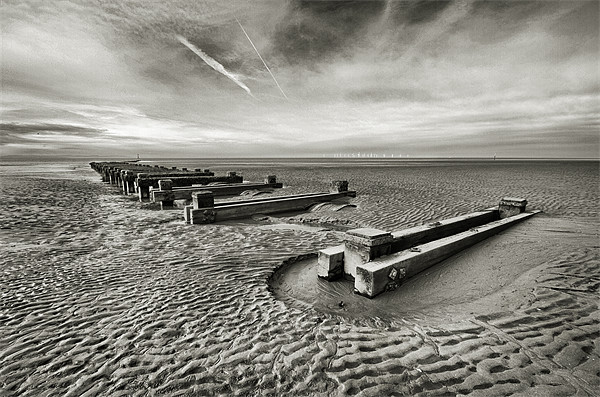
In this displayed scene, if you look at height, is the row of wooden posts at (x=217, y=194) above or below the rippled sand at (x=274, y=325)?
above

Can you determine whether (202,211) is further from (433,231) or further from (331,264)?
(433,231)

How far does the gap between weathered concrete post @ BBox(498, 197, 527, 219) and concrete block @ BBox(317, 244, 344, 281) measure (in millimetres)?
8115

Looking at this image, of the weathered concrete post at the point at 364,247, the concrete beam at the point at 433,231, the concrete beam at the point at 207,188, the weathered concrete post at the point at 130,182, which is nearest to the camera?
the weathered concrete post at the point at 364,247

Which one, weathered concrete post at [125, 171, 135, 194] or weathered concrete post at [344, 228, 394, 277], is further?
weathered concrete post at [125, 171, 135, 194]

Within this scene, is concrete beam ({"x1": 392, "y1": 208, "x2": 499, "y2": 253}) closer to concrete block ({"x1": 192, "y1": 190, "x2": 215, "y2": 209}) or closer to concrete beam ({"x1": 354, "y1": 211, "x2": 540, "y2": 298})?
concrete beam ({"x1": 354, "y1": 211, "x2": 540, "y2": 298})

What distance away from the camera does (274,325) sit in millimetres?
3713

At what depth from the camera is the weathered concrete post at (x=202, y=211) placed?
30.5ft

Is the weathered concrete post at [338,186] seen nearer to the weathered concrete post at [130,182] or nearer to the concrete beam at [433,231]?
the concrete beam at [433,231]

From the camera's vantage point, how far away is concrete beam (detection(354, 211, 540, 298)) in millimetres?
4449

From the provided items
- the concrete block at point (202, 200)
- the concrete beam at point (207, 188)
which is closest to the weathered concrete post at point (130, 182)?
the concrete beam at point (207, 188)

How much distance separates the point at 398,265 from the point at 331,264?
4.01 ft

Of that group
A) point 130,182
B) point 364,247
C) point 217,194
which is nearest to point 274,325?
point 364,247

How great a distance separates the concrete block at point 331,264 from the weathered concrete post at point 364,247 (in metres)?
0.10

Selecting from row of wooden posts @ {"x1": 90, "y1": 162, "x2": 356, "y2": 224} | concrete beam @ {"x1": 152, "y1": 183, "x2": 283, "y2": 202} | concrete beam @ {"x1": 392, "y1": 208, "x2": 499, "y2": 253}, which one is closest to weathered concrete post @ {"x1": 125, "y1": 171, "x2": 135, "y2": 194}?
row of wooden posts @ {"x1": 90, "y1": 162, "x2": 356, "y2": 224}
